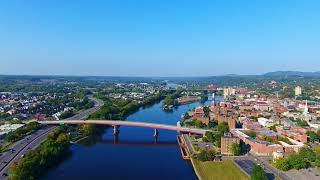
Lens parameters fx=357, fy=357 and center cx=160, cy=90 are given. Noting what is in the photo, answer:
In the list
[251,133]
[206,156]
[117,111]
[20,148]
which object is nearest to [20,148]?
[20,148]

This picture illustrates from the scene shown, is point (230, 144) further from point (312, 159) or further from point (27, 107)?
Result: point (27, 107)

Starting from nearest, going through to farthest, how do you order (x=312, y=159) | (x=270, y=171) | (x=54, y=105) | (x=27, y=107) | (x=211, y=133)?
(x=270, y=171) < (x=312, y=159) < (x=211, y=133) < (x=27, y=107) < (x=54, y=105)

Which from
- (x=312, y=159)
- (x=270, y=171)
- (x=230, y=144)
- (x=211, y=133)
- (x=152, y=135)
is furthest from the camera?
(x=152, y=135)

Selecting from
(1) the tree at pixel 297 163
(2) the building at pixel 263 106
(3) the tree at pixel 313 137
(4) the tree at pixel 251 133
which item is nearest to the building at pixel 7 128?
(4) the tree at pixel 251 133

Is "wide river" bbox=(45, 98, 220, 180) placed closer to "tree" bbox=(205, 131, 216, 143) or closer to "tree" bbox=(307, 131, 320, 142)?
"tree" bbox=(205, 131, 216, 143)

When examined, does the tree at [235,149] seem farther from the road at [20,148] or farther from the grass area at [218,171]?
the road at [20,148]

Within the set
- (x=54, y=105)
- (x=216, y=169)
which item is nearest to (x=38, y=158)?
(x=216, y=169)
